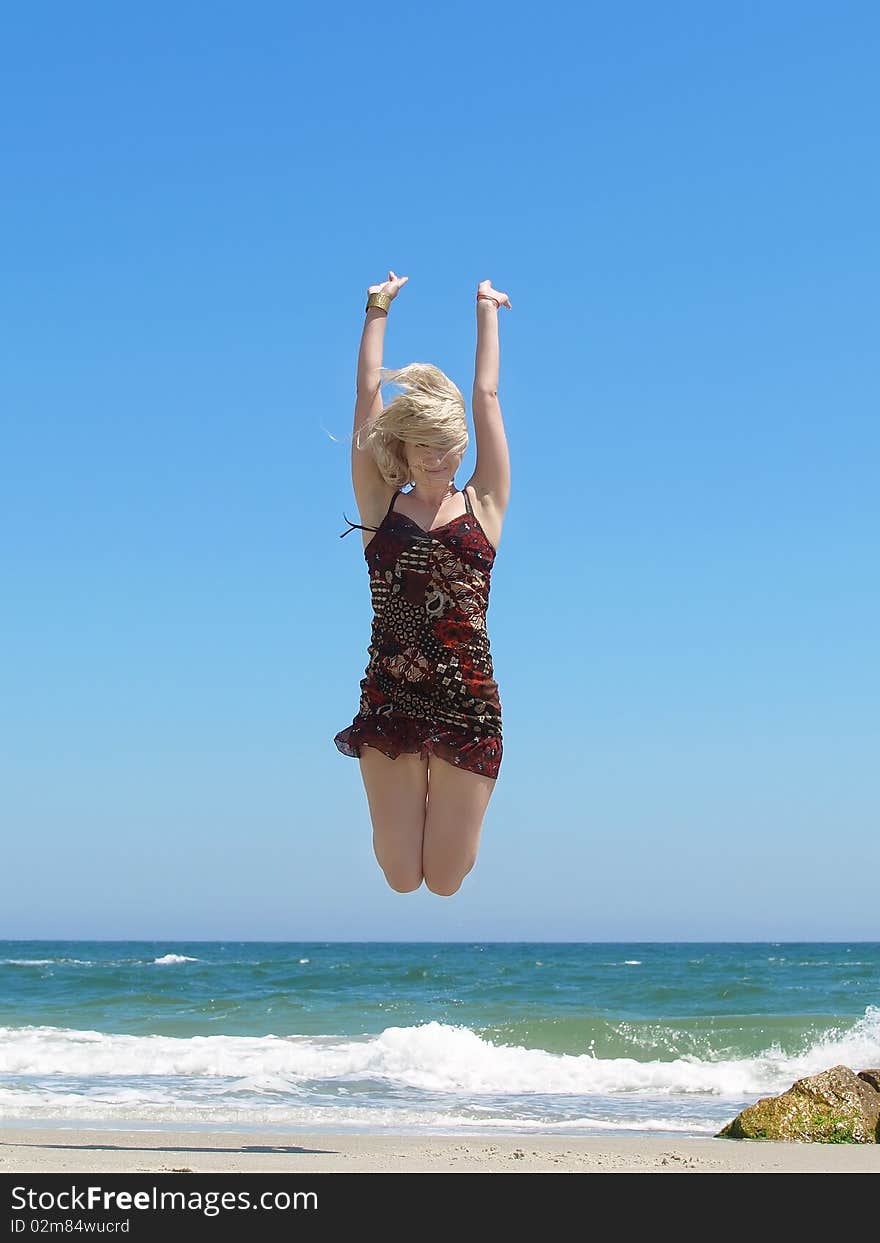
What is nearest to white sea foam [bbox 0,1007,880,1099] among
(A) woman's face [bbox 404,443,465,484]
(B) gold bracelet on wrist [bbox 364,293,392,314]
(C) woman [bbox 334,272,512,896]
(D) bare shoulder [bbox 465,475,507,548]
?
(C) woman [bbox 334,272,512,896]

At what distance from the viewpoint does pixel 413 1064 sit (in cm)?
1494

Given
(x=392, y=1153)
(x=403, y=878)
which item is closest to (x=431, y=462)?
(x=403, y=878)

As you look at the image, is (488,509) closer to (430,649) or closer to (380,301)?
(430,649)

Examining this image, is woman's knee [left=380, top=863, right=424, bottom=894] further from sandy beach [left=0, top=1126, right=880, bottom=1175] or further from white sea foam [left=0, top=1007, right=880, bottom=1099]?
white sea foam [left=0, top=1007, right=880, bottom=1099]

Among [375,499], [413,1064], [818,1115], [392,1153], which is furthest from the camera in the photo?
[413,1064]

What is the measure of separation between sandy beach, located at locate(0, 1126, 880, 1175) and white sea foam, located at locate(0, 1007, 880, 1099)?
4.38 meters

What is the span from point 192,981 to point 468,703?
2417 cm

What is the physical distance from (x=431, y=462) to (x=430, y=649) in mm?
719

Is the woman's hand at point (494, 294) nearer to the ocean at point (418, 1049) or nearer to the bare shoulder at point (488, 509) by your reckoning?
the bare shoulder at point (488, 509)

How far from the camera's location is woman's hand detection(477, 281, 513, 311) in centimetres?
546

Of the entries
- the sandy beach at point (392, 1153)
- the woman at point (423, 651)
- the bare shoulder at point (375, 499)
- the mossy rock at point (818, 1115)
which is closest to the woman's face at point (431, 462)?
the woman at point (423, 651)

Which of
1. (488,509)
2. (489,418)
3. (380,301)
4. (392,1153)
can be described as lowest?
(392,1153)

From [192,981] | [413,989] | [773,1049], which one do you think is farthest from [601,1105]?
[192,981]
